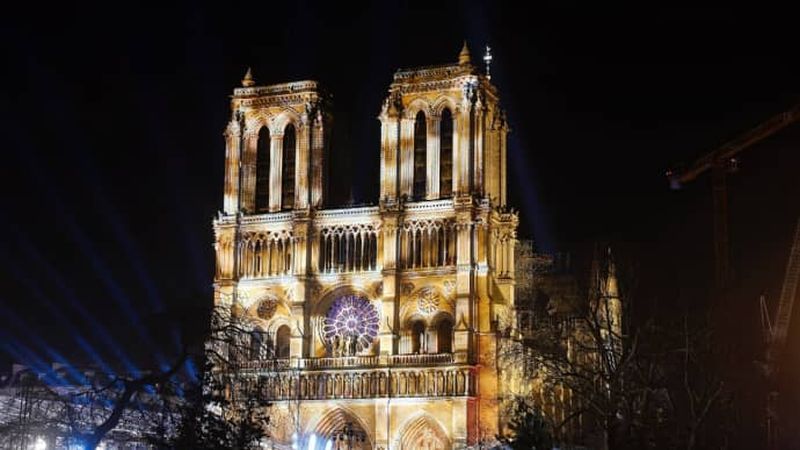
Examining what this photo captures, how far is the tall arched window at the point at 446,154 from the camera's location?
9206 centimetres

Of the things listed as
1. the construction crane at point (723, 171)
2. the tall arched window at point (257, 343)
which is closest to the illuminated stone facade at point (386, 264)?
the construction crane at point (723, 171)

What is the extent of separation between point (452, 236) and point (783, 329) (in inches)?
832

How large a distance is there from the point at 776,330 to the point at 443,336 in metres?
21.9

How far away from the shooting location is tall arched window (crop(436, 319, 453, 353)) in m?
91.2

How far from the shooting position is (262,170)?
97562mm

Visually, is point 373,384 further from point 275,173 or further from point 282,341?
point 275,173

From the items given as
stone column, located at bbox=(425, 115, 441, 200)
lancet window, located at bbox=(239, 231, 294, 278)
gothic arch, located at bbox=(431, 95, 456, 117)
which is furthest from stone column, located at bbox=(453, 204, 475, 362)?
lancet window, located at bbox=(239, 231, 294, 278)

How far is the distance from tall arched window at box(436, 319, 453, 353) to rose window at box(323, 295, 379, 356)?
407cm

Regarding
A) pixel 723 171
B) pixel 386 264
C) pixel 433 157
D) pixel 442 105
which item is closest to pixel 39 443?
pixel 386 264

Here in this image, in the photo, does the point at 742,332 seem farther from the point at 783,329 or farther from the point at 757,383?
the point at 757,383

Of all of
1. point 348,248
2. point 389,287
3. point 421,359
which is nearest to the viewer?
point 421,359

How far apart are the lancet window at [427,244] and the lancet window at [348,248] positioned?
215cm

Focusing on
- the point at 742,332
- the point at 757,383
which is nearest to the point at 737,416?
the point at 757,383

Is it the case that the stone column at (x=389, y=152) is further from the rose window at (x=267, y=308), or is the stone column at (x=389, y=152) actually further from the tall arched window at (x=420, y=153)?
the rose window at (x=267, y=308)
